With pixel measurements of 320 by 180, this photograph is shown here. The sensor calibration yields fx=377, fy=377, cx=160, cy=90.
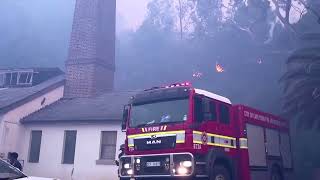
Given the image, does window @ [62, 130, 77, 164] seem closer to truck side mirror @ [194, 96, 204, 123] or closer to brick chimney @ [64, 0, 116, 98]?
brick chimney @ [64, 0, 116, 98]

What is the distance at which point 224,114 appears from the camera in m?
11.5

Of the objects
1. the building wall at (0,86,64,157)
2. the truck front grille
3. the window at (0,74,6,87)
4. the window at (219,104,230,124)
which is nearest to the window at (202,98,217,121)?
the window at (219,104,230,124)

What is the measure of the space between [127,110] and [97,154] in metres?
8.04

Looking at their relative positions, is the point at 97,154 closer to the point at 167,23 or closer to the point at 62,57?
the point at 62,57

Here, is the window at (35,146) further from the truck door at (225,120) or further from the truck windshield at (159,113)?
the truck door at (225,120)

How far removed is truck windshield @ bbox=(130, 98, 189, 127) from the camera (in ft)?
34.2

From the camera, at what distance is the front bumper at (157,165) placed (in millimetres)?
9922

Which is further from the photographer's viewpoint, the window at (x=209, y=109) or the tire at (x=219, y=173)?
the window at (x=209, y=109)

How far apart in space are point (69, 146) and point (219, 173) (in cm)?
1140

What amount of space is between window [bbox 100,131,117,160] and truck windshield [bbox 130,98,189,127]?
7.83 metres

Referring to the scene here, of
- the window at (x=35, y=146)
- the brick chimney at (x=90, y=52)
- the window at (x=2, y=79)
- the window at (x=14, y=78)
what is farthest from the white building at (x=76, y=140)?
the window at (x=2, y=79)

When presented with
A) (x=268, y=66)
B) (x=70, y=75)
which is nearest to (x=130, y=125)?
(x=70, y=75)

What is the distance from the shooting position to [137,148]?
36.3 feet

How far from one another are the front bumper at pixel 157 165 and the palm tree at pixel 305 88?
35.4ft
